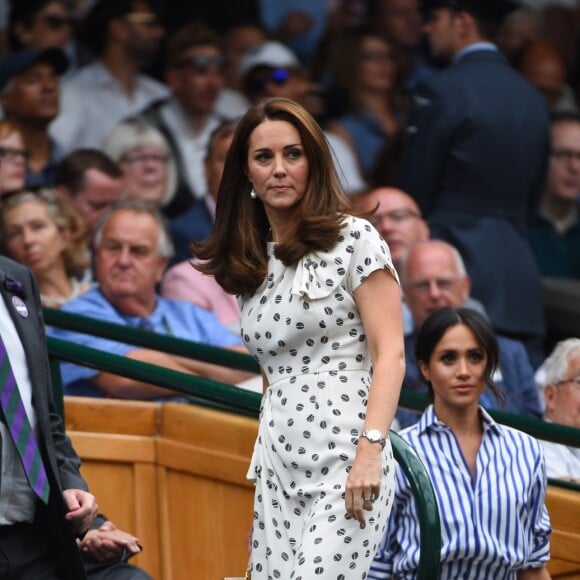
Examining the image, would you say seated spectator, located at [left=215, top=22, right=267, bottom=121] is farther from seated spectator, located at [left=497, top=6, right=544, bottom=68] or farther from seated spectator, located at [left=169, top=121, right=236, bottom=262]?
seated spectator, located at [left=169, top=121, right=236, bottom=262]

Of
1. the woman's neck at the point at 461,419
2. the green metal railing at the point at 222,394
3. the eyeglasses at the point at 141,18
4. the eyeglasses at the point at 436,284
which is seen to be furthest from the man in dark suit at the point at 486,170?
the woman's neck at the point at 461,419

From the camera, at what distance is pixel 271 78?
1003cm

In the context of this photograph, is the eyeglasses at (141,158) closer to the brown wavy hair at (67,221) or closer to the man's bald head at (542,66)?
the brown wavy hair at (67,221)

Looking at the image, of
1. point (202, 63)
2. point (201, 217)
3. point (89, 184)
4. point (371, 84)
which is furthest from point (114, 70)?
point (201, 217)

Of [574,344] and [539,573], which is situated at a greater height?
[574,344]

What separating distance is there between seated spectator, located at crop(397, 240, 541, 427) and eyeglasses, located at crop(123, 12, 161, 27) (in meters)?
3.07

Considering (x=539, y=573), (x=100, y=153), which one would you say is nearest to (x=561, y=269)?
(x=100, y=153)

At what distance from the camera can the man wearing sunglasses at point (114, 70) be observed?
32.2 feet

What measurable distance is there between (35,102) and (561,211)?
9.81 ft

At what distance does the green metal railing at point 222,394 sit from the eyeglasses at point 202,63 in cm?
399

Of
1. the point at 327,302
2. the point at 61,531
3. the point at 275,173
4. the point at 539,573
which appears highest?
the point at 275,173

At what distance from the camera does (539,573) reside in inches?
207

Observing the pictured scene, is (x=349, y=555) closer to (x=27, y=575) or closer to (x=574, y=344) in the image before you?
(x=27, y=575)

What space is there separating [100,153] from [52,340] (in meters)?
3.15
